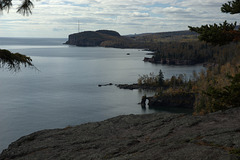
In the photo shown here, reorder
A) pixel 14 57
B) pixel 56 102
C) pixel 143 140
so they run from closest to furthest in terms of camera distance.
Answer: pixel 14 57 < pixel 143 140 < pixel 56 102

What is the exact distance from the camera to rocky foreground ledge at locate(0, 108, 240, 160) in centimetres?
1422

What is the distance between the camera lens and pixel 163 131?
18.3 m

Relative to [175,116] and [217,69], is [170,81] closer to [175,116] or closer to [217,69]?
[217,69]

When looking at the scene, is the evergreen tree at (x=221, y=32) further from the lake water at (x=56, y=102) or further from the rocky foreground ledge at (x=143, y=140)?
the lake water at (x=56, y=102)

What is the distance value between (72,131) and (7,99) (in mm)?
69316

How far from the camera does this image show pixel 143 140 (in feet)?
58.1

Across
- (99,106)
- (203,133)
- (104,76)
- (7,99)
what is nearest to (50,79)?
(104,76)

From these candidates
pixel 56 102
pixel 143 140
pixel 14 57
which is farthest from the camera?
pixel 56 102

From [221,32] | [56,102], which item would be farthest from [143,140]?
Result: [56,102]

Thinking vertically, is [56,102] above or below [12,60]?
below

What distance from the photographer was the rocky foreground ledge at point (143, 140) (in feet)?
46.6

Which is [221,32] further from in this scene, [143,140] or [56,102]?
[56,102]

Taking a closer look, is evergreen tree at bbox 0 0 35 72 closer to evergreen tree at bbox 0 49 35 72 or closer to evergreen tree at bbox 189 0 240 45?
evergreen tree at bbox 0 49 35 72

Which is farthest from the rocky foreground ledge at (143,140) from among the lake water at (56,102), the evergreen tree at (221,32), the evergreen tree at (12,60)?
the lake water at (56,102)
